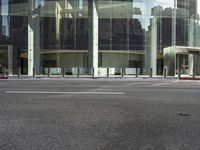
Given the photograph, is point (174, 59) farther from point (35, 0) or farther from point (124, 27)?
point (35, 0)

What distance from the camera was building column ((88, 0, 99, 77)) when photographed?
124 feet

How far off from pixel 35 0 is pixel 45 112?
3241cm

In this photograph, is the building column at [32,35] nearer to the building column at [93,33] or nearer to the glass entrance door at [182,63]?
the building column at [93,33]

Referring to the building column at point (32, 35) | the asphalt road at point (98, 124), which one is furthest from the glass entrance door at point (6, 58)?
the asphalt road at point (98, 124)

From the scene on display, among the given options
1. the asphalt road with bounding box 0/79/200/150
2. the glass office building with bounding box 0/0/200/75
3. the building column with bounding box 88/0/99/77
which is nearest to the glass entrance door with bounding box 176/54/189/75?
the glass office building with bounding box 0/0/200/75

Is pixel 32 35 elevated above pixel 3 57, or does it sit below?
above

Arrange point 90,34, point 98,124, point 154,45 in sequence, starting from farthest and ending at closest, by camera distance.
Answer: point 154,45
point 90,34
point 98,124

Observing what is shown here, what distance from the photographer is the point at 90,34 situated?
37938 millimetres

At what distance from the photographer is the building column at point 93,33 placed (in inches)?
1487

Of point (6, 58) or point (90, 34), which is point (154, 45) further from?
point (6, 58)

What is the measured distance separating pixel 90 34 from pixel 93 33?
1.23ft

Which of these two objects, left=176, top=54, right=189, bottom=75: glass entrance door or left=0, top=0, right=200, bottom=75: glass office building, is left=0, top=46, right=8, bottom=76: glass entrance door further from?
left=176, top=54, right=189, bottom=75: glass entrance door

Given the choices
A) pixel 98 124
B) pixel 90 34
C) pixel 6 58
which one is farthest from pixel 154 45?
pixel 98 124

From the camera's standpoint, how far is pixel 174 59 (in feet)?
113
